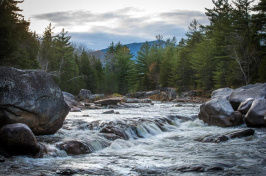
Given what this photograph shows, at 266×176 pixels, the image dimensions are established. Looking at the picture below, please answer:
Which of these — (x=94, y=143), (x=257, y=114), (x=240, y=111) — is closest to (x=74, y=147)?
(x=94, y=143)

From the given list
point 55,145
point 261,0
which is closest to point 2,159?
point 55,145

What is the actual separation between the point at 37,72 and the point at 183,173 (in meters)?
6.49

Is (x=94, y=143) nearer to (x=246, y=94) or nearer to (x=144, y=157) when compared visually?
(x=144, y=157)

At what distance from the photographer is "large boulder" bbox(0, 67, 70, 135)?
8.76 metres

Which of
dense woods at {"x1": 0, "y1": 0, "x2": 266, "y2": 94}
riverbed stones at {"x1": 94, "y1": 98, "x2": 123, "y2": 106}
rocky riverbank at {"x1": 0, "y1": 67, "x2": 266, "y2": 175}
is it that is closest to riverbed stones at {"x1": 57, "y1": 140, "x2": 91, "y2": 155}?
rocky riverbank at {"x1": 0, "y1": 67, "x2": 266, "y2": 175}

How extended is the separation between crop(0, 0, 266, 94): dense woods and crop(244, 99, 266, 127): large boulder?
16.8 m

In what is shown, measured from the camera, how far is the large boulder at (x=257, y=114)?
42.4 feet

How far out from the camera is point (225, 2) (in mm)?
51844

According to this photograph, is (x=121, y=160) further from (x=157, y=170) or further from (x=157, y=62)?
(x=157, y=62)

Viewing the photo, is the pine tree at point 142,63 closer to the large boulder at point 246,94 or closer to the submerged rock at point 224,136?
the large boulder at point 246,94

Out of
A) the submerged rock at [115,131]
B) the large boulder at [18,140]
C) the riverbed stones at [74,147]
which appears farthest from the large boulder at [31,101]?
the submerged rock at [115,131]

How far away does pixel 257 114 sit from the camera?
1311cm

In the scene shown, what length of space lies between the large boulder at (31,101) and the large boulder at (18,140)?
4.76ft

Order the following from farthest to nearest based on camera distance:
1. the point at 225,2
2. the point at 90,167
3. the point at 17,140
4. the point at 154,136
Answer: the point at 225,2
the point at 154,136
the point at 17,140
the point at 90,167
